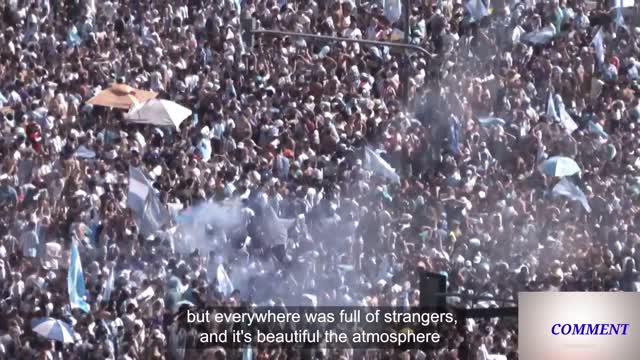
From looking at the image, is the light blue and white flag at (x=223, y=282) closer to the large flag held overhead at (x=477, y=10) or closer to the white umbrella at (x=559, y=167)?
the white umbrella at (x=559, y=167)

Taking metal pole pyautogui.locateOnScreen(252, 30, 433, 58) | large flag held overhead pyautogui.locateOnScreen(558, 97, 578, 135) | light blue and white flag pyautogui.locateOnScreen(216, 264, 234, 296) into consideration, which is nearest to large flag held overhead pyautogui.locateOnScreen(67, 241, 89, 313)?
light blue and white flag pyautogui.locateOnScreen(216, 264, 234, 296)

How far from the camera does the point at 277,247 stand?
27312 millimetres

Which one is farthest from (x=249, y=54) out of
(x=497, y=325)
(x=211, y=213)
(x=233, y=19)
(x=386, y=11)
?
(x=497, y=325)

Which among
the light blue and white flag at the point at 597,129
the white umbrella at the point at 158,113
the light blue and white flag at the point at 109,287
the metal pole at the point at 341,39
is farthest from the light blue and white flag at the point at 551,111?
the light blue and white flag at the point at 109,287

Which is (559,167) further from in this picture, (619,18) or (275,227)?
(619,18)

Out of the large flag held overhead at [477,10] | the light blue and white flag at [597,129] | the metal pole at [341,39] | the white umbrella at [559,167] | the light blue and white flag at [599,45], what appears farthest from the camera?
the large flag held overhead at [477,10]

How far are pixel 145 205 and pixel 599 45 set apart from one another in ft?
35.0

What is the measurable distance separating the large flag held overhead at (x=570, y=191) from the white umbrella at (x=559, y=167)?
15 cm

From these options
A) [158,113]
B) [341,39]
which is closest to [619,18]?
[341,39]

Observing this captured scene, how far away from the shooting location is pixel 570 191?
101 feet

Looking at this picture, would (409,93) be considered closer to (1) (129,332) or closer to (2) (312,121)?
(2) (312,121)

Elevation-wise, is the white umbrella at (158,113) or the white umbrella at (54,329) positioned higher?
the white umbrella at (158,113)

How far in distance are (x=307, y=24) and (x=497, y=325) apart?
10575mm

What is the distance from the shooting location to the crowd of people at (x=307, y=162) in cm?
2552
